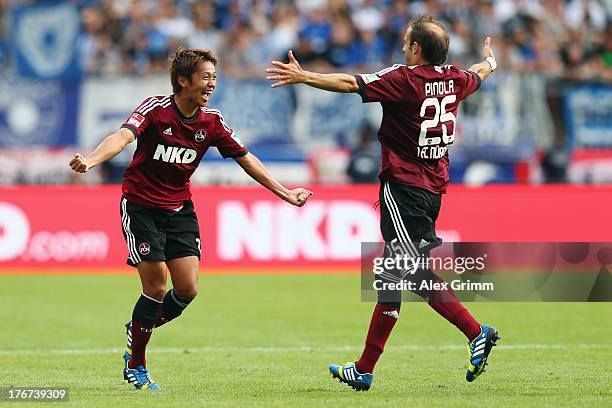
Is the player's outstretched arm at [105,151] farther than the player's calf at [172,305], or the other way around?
the player's calf at [172,305]

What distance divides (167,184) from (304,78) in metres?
1.48

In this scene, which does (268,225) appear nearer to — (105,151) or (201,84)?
(201,84)

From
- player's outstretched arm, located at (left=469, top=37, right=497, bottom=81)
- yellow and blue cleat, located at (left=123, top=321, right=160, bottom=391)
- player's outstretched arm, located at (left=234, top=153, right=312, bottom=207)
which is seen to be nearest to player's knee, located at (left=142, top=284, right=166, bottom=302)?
yellow and blue cleat, located at (left=123, top=321, right=160, bottom=391)

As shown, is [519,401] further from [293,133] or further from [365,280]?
[293,133]

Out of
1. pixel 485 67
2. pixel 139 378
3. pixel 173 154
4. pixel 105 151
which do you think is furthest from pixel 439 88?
pixel 139 378

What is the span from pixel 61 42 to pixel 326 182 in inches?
203

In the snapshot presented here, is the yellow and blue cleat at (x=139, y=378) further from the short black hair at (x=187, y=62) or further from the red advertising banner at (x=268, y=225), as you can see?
the red advertising banner at (x=268, y=225)

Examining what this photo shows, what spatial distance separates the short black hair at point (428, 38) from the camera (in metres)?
8.10

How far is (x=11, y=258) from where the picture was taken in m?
18.0

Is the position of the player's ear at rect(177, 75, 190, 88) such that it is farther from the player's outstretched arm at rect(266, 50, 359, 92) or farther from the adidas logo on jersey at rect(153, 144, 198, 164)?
the player's outstretched arm at rect(266, 50, 359, 92)

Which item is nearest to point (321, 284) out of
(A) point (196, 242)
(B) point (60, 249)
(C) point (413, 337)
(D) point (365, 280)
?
(D) point (365, 280)

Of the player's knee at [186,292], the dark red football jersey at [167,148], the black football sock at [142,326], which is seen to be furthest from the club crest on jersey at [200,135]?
the black football sock at [142,326]

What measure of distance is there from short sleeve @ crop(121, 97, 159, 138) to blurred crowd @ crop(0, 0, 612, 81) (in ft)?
42.7

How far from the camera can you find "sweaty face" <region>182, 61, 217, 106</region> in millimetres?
8305
